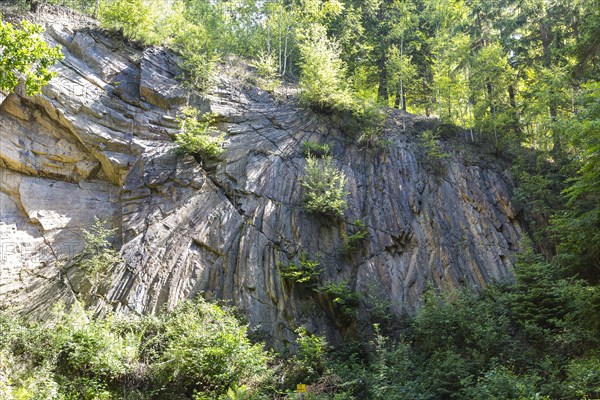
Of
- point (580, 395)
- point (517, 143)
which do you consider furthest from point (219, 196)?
point (517, 143)

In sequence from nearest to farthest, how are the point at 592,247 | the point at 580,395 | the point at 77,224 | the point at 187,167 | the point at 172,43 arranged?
the point at 580,395 < the point at 592,247 < the point at 77,224 < the point at 187,167 < the point at 172,43

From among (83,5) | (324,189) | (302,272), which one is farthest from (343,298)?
(83,5)

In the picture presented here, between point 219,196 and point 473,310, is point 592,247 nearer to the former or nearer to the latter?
point 473,310

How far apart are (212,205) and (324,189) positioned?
358 centimetres

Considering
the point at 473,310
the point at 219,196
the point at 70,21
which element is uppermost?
the point at 70,21

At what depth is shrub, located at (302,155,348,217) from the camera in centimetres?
1411

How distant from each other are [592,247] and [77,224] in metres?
14.1

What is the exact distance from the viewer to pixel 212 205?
13.7 m

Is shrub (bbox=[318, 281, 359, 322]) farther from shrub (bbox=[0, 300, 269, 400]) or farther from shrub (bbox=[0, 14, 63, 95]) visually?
shrub (bbox=[0, 14, 63, 95])

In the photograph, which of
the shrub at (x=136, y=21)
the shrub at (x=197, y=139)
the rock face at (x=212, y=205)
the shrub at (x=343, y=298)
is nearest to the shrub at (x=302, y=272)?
the rock face at (x=212, y=205)

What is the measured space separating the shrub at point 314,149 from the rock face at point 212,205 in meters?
0.33

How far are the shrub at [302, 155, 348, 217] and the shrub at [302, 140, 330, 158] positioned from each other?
629mm

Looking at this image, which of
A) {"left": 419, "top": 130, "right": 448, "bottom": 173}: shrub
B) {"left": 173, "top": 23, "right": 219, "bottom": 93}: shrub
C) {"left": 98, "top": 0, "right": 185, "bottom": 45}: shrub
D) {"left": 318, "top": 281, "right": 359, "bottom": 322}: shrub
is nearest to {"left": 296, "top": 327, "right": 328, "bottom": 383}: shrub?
{"left": 318, "top": 281, "right": 359, "bottom": 322}: shrub

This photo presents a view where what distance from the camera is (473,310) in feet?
39.1
